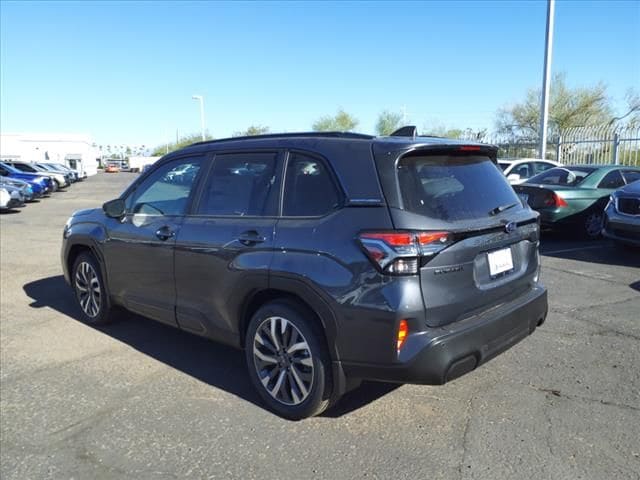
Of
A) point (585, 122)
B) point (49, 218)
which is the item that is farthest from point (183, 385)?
point (585, 122)

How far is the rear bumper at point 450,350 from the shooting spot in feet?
9.28

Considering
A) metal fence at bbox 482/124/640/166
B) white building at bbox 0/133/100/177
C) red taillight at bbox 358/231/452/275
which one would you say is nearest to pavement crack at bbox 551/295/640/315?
red taillight at bbox 358/231/452/275

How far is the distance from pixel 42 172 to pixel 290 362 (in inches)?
1267

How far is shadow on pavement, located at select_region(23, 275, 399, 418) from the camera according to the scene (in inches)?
146

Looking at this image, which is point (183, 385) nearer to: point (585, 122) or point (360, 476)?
point (360, 476)

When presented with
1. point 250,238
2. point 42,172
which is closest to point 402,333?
point 250,238

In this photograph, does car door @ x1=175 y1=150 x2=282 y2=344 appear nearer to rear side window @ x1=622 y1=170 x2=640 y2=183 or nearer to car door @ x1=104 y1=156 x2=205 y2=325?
→ car door @ x1=104 y1=156 x2=205 y2=325

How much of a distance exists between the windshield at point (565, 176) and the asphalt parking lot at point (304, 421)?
4973mm

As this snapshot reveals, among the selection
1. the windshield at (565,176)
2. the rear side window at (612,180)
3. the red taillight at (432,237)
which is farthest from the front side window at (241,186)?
the rear side window at (612,180)

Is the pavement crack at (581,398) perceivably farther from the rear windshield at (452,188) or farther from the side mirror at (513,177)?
the side mirror at (513,177)

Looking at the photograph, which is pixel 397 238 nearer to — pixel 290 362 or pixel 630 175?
pixel 290 362

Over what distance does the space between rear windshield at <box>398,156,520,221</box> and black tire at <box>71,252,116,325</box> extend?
11.3 feet

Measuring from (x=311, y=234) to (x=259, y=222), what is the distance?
0.51m

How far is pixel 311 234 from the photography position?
124 inches
